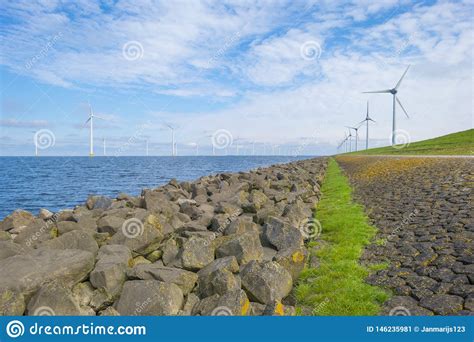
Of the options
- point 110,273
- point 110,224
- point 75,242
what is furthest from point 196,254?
point 110,224

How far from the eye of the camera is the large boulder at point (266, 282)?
21.1ft

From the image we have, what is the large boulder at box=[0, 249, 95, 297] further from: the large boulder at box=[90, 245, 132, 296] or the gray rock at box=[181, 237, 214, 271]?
the gray rock at box=[181, 237, 214, 271]

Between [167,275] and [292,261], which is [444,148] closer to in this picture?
[292,261]

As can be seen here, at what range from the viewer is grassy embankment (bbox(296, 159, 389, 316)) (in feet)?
20.4

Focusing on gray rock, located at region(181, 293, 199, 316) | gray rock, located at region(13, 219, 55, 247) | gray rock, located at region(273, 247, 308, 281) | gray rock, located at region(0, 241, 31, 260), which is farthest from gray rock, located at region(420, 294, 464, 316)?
gray rock, located at region(13, 219, 55, 247)

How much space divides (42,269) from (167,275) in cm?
209

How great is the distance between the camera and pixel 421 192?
1529cm

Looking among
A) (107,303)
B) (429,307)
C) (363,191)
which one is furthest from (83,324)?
(363,191)

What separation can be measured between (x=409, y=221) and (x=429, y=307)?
18.5 ft

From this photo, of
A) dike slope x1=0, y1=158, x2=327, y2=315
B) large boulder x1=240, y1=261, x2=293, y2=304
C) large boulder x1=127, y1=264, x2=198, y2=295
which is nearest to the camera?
dike slope x1=0, y1=158, x2=327, y2=315

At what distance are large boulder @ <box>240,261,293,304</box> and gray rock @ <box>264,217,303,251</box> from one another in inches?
78.6

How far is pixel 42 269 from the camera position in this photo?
257 inches

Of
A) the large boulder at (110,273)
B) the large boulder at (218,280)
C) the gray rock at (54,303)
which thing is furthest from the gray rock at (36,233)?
the large boulder at (218,280)

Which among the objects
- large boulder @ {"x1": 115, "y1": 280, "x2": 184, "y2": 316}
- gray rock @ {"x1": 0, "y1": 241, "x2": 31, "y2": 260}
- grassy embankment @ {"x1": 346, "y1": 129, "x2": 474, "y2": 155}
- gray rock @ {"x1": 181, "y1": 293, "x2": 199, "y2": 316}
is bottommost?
gray rock @ {"x1": 181, "y1": 293, "x2": 199, "y2": 316}
